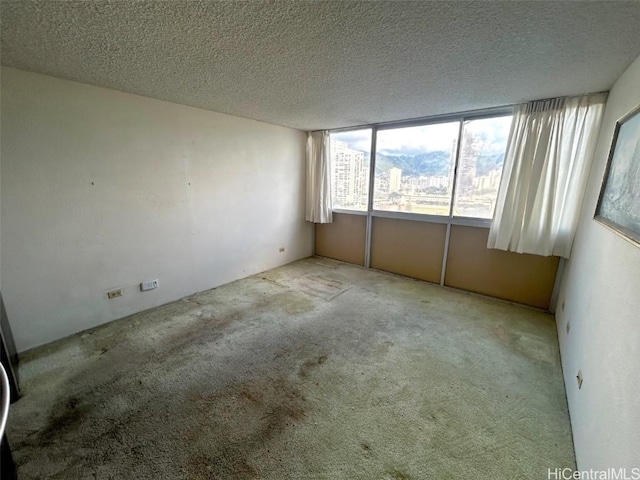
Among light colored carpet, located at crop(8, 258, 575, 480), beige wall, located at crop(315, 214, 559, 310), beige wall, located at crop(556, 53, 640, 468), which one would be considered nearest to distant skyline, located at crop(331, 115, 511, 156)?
beige wall, located at crop(556, 53, 640, 468)

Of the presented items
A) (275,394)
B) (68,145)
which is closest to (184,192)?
(68,145)

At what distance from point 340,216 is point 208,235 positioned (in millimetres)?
2187

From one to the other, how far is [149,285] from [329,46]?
2868 millimetres

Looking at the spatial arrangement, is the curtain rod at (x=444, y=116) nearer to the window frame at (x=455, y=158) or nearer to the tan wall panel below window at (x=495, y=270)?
A: the window frame at (x=455, y=158)

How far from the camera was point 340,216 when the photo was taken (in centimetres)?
455

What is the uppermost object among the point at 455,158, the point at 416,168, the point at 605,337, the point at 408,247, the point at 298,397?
the point at 455,158

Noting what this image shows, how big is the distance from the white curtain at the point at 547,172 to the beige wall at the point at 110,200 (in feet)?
10.3

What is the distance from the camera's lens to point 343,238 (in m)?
4.58

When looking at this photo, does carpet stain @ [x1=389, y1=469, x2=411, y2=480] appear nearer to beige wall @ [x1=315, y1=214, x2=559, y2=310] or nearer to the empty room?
the empty room

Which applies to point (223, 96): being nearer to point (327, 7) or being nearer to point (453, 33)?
point (327, 7)

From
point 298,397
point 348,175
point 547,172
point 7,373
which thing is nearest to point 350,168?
point 348,175

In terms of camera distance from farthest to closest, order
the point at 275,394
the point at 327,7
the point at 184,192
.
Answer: the point at 184,192 < the point at 275,394 < the point at 327,7

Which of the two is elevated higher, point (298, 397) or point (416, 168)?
point (416, 168)

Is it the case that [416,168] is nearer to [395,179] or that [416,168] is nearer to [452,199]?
[395,179]
